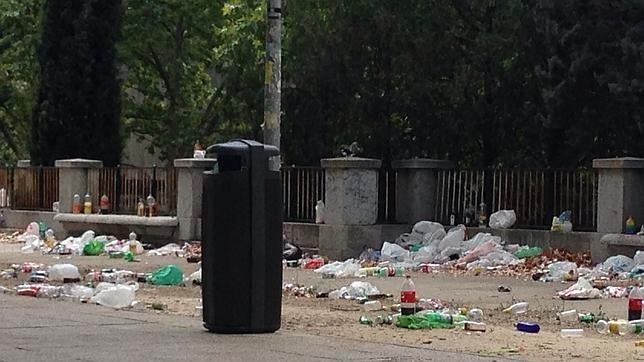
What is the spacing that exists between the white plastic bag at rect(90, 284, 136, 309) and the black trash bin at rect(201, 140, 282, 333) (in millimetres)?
3234

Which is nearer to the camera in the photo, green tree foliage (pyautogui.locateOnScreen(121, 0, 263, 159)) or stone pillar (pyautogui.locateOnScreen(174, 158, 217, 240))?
stone pillar (pyautogui.locateOnScreen(174, 158, 217, 240))

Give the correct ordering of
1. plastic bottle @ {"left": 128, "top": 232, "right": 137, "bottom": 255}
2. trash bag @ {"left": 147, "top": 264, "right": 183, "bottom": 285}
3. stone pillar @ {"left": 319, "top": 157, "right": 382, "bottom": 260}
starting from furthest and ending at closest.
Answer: plastic bottle @ {"left": 128, "top": 232, "right": 137, "bottom": 255}
stone pillar @ {"left": 319, "top": 157, "right": 382, "bottom": 260}
trash bag @ {"left": 147, "top": 264, "right": 183, "bottom": 285}

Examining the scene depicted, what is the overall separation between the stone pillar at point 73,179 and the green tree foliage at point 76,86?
2.83m

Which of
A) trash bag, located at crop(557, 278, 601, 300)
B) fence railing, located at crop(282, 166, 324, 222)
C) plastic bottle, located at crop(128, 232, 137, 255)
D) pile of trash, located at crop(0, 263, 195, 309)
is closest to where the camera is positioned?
pile of trash, located at crop(0, 263, 195, 309)

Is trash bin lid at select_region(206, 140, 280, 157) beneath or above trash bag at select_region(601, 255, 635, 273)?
above

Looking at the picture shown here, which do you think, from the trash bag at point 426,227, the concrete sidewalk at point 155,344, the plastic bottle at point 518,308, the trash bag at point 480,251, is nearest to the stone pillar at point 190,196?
the trash bag at point 426,227

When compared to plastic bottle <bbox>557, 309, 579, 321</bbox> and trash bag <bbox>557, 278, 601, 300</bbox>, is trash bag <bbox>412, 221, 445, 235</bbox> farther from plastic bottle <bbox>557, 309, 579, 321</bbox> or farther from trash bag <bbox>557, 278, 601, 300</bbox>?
plastic bottle <bbox>557, 309, 579, 321</bbox>

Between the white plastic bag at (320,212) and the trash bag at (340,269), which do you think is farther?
the white plastic bag at (320,212)

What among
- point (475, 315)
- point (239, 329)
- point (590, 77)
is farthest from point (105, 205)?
point (239, 329)

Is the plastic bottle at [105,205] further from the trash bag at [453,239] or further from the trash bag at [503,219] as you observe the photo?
the trash bag at [503,219]

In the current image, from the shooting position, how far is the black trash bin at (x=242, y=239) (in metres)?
11.7

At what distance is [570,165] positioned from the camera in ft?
78.8

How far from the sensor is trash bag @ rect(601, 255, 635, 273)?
1903 centimetres

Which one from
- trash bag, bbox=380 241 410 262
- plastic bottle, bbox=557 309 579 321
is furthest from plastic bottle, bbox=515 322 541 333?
trash bag, bbox=380 241 410 262
